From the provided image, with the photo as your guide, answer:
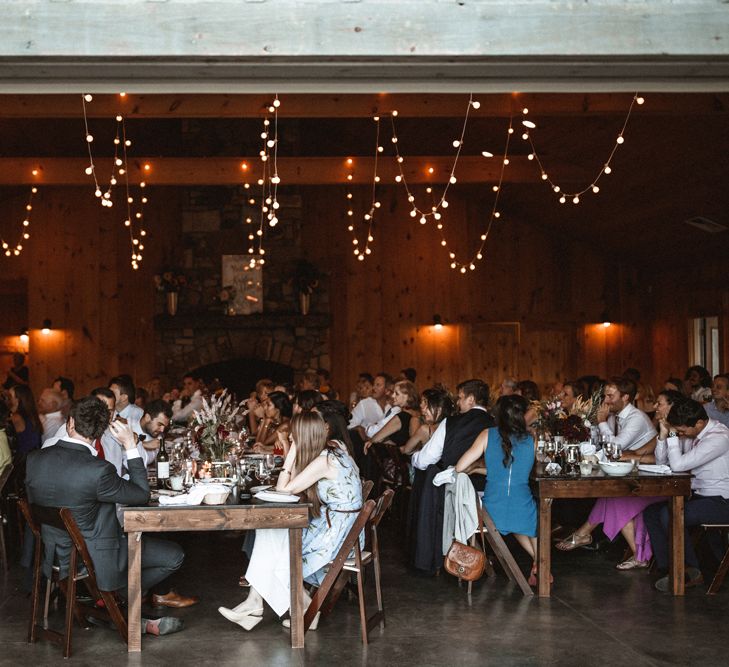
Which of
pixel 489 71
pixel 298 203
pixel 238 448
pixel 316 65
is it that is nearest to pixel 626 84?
pixel 489 71

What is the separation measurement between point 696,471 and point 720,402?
2.08 meters

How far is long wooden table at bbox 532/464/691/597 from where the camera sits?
18.3ft

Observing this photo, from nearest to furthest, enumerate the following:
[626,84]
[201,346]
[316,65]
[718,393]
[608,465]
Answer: [316,65], [626,84], [608,465], [718,393], [201,346]

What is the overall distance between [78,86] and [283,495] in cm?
222

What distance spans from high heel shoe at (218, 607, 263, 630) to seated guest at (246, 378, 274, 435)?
390 centimetres

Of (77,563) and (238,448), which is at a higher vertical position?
(238,448)

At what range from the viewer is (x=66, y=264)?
44.6 feet

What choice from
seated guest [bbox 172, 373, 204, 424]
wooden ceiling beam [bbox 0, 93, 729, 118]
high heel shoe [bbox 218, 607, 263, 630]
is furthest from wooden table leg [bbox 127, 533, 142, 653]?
wooden ceiling beam [bbox 0, 93, 729, 118]

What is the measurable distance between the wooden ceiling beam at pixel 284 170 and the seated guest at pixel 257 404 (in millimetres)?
2643

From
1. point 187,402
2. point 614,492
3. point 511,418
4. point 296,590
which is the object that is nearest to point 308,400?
point 511,418

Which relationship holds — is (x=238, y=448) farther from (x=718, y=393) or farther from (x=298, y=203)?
(x=298, y=203)

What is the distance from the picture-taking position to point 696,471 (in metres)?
5.93

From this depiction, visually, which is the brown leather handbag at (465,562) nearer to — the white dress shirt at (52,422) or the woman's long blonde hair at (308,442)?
the woman's long blonde hair at (308,442)

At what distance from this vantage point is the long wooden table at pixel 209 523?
457 cm
